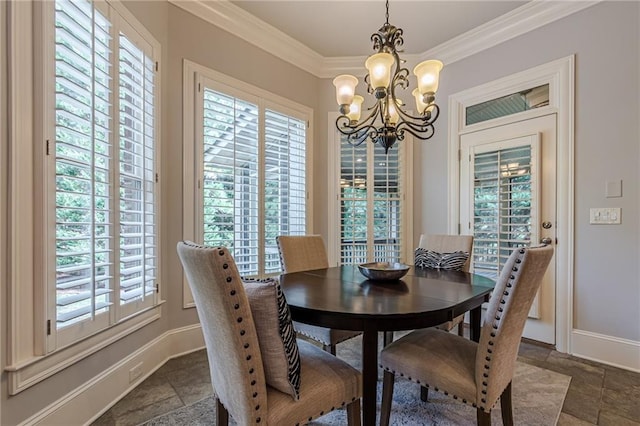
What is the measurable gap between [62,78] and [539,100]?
3.57 metres

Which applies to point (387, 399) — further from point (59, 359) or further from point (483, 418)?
point (59, 359)

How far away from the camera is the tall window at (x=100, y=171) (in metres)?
1.56

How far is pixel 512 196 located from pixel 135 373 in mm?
3450

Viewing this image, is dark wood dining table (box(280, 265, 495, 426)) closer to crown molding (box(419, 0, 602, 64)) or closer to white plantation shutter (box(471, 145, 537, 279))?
white plantation shutter (box(471, 145, 537, 279))

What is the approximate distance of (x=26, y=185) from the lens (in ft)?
4.58

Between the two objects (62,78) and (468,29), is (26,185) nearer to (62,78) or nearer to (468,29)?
(62,78)

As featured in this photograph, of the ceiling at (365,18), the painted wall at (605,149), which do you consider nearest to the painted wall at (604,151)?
the painted wall at (605,149)

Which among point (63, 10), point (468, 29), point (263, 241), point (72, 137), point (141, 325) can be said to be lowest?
point (141, 325)

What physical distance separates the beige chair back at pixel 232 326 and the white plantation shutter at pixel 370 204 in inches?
107

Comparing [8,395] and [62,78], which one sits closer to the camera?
[8,395]

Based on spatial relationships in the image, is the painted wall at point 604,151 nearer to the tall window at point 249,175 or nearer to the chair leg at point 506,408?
the chair leg at point 506,408

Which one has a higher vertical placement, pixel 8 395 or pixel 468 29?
pixel 468 29

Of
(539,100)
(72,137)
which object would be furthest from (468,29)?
(72,137)

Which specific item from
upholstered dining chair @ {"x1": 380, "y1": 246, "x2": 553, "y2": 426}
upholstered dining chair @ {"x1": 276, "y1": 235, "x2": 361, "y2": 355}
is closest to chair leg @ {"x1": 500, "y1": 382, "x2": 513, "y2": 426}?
upholstered dining chair @ {"x1": 380, "y1": 246, "x2": 553, "y2": 426}
